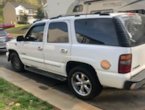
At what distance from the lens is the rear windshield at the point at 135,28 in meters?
6.08

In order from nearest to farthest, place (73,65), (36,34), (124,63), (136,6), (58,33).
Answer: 1. (124,63)
2. (73,65)
3. (58,33)
4. (36,34)
5. (136,6)

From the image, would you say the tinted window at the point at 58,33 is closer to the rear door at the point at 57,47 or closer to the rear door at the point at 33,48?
the rear door at the point at 57,47

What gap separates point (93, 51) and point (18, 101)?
198 cm

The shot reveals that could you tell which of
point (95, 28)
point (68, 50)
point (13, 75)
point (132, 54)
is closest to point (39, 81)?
point (13, 75)

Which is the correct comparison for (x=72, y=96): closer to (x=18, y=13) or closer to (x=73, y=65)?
(x=73, y=65)

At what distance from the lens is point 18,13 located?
82.6 metres

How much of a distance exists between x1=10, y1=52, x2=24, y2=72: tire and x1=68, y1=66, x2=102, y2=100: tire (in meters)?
2.89

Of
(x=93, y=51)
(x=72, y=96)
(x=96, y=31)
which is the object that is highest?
(x=96, y=31)

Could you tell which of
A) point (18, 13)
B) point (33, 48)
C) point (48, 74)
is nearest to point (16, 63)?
point (33, 48)

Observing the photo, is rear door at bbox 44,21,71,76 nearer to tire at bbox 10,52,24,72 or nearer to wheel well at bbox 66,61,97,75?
wheel well at bbox 66,61,97,75

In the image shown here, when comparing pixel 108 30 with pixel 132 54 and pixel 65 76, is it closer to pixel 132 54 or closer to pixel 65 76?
pixel 132 54

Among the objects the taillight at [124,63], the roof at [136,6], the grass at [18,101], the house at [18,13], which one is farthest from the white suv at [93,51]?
the house at [18,13]

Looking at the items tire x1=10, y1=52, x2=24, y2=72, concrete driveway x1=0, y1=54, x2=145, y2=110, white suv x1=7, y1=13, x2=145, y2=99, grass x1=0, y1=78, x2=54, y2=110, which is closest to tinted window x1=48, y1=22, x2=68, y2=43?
white suv x1=7, y1=13, x2=145, y2=99

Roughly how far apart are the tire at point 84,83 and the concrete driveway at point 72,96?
0.54 ft
